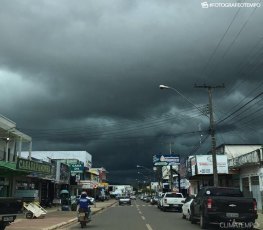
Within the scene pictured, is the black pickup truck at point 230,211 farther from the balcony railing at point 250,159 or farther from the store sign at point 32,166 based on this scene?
the store sign at point 32,166

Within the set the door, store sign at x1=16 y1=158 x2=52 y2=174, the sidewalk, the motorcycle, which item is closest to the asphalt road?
the motorcycle

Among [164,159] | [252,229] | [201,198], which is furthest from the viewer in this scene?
[164,159]

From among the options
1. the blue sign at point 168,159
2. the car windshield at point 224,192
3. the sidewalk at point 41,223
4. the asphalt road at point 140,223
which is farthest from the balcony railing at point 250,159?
the blue sign at point 168,159

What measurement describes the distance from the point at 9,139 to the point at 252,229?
87.1 feet

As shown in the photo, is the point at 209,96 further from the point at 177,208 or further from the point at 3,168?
the point at 3,168

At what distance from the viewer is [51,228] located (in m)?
21.8

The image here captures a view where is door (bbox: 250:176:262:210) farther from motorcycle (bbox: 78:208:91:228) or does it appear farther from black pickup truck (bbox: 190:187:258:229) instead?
motorcycle (bbox: 78:208:91:228)

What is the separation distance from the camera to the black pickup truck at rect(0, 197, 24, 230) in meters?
16.6

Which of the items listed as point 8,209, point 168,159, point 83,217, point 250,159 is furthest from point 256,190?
point 168,159

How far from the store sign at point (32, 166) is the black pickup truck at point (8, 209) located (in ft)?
59.0

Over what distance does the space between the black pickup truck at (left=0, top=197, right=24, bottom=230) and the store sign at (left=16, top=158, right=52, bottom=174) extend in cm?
1799

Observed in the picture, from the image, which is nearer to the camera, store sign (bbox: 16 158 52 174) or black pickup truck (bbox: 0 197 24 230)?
black pickup truck (bbox: 0 197 24 230)

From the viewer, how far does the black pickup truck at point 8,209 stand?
16625 millimetres

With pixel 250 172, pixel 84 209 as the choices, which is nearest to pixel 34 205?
pixel 84 209
